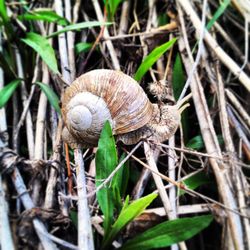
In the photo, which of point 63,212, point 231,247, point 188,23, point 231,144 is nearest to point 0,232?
point 63,212

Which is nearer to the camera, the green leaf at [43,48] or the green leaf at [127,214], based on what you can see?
the green leaf at [127,214]

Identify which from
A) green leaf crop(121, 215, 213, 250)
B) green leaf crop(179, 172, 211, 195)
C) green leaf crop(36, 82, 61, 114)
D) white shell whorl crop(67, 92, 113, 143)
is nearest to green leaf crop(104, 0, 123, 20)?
green leaf crop(36, 82, 61, 114)

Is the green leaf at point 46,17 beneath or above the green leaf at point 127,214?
above

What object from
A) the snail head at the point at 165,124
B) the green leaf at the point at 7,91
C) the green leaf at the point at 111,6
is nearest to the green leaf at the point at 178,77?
the snail head at the point at 165,124

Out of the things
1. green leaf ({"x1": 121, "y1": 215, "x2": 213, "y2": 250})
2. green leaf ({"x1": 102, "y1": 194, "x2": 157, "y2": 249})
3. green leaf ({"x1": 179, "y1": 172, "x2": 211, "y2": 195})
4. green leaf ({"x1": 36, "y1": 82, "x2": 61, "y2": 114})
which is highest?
green leaf ({"x1": 36, "y1": 82, "x2": 61, "y2": 114})

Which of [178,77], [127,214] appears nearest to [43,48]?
[178,77]

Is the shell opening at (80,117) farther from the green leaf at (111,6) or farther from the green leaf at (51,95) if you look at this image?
the green leaf at (111,6)

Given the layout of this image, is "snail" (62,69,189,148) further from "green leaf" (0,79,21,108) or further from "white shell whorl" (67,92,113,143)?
"green leaf" (0,79,21,108)
